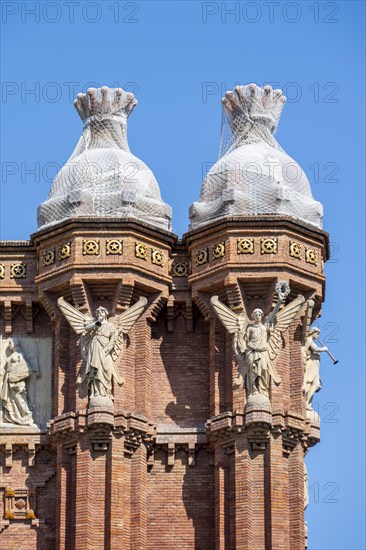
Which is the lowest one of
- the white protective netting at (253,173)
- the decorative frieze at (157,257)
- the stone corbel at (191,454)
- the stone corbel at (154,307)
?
the stone corbel at (191,454)

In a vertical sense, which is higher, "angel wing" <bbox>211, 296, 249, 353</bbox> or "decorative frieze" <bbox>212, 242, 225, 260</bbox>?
"decorative frieze" <bbox>212, 242, 225, 260</bbox>

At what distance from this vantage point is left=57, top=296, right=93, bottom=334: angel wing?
55500 millimetres

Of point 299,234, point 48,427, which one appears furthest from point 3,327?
point 299,234

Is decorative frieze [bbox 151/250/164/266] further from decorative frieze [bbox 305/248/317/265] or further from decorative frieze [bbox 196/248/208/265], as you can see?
decorative frieze [bbox 305/248/317/265]

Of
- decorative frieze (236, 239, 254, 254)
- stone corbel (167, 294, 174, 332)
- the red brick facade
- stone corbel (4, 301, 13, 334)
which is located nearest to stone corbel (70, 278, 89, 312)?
the red brick facade

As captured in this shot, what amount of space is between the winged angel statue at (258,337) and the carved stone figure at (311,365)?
110cm

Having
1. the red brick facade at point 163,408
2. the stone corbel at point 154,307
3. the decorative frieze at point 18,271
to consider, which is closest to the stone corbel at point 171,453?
the red brick facade at point 163,408

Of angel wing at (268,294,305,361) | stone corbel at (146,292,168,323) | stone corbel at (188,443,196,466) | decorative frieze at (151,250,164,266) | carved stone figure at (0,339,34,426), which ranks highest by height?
decorative frieze at (151,250,164,266)

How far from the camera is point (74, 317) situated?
55656 millimetres

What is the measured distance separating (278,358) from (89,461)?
448cm

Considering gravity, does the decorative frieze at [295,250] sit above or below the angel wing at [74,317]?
above

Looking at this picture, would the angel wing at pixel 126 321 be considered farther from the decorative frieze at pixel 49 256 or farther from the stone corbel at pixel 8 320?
the stone corbel at pixel 8 320

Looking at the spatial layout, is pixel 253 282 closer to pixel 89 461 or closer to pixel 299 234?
pixel 299 234

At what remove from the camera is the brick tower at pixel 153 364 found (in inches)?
2138
